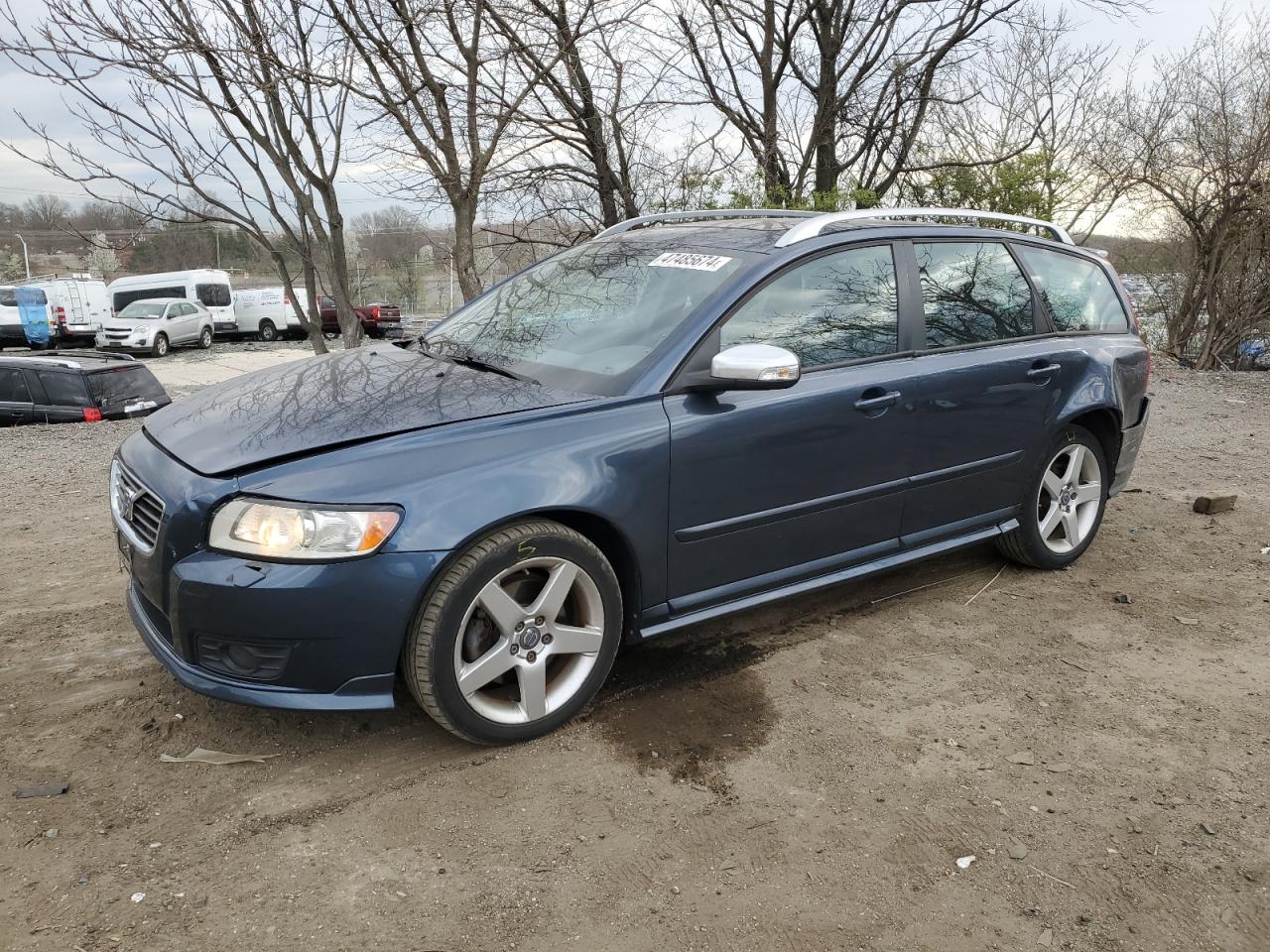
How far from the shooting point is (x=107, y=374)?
1288 cm

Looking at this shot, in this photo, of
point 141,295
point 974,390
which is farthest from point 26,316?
point 974,390

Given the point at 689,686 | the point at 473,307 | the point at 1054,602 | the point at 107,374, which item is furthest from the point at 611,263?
the point at 107,374

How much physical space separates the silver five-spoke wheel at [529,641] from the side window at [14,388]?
1258 cm

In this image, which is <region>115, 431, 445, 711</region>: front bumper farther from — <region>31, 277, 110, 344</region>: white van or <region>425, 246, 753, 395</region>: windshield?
<region>31, 277, 110, 344</region>: white van

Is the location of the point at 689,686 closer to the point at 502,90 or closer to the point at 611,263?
the point at 611,263

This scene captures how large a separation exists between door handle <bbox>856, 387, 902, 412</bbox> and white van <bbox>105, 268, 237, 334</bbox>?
3421 centimetres

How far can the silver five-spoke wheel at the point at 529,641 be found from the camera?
9.18 ft

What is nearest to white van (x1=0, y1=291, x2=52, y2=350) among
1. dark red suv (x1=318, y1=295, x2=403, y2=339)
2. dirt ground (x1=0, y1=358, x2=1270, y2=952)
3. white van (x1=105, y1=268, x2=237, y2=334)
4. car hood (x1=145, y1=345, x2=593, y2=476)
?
white van (x1=105, y1=268, x2=237, y2=334)

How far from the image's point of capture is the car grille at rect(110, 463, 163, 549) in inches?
108

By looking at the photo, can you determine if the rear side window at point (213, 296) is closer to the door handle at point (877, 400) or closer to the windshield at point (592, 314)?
the windshield at point (592, 314)

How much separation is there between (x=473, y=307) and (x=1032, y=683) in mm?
2829

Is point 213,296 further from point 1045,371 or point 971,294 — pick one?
point 1045,371

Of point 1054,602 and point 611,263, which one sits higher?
point 611,263

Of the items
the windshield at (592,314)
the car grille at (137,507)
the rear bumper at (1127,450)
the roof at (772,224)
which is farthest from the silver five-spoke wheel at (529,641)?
the rear bumper at (1127,450)
